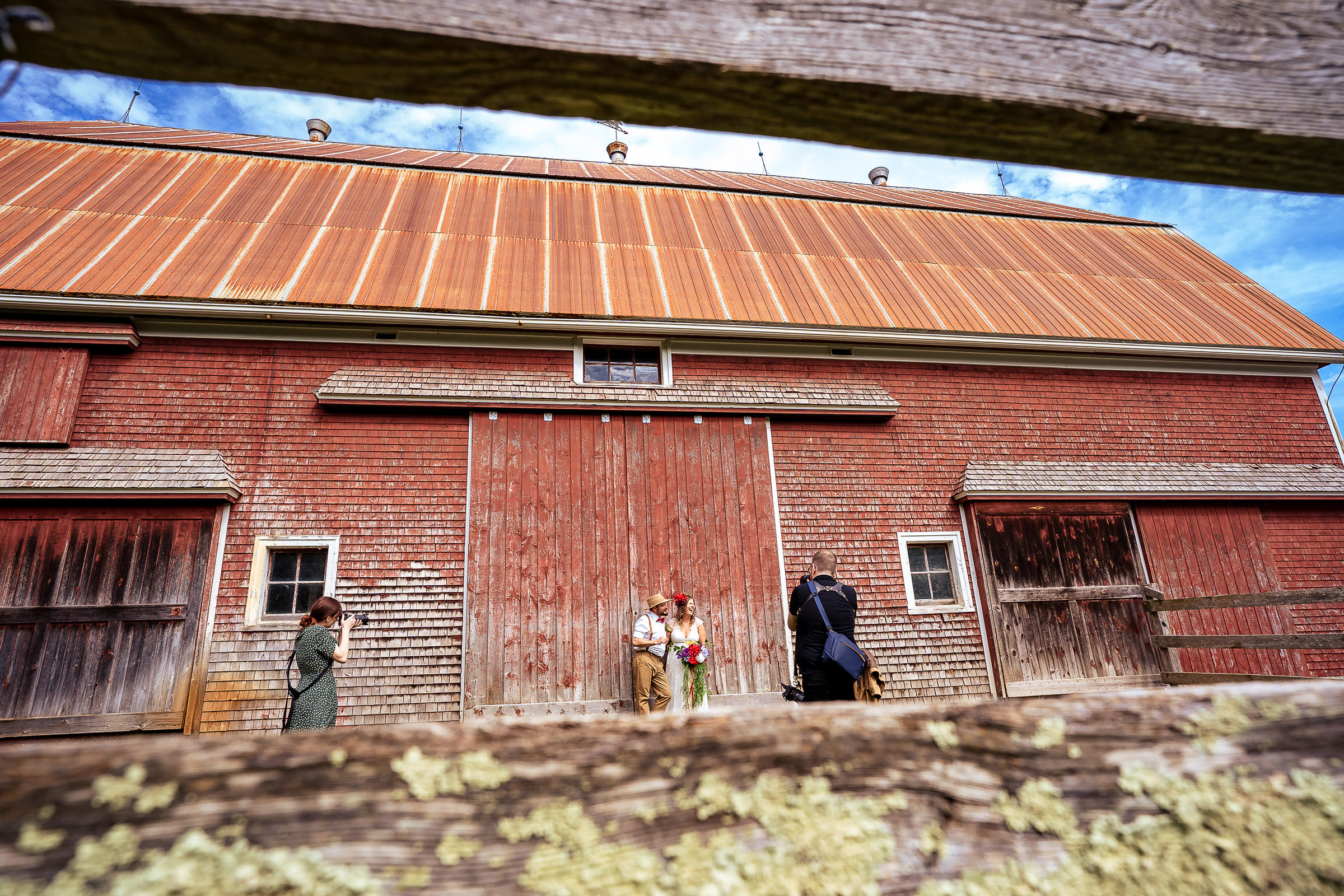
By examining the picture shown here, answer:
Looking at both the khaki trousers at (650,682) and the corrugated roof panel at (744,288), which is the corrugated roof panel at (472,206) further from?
the khaki trousers at (650,682)

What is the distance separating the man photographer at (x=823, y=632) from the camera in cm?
546

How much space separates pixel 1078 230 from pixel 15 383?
17.9 m

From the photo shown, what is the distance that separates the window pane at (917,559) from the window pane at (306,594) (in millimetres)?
7588

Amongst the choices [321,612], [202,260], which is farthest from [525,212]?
[321,612]

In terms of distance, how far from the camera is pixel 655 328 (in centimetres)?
924

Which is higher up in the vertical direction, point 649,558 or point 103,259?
point 103,259

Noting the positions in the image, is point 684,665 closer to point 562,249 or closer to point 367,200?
point 562,249

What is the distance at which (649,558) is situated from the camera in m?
8.59

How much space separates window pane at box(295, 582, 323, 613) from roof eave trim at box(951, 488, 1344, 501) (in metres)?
8.39

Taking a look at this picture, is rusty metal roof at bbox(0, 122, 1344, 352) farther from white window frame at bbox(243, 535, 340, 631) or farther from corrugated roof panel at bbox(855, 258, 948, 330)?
white window frame at bbox(243, 535, 340, 631)

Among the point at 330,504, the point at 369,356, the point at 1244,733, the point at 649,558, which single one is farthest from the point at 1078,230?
the point at 1244,733

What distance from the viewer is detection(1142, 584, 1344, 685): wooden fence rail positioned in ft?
21.0

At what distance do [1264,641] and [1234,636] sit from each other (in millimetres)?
395

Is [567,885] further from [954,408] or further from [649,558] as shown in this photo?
[954,408]
